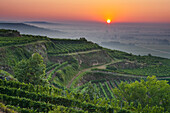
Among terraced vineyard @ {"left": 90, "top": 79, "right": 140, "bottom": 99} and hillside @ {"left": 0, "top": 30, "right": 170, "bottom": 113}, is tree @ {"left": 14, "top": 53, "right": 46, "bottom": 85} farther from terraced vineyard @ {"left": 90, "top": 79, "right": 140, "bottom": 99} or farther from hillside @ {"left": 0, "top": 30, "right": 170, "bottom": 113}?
terraced vineyard @ {"left": 90, "top": 79, "right": 140, "bottom": 99}

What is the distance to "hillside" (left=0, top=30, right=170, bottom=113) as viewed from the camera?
88.3ft

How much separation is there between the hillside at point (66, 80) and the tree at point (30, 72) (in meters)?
1.70

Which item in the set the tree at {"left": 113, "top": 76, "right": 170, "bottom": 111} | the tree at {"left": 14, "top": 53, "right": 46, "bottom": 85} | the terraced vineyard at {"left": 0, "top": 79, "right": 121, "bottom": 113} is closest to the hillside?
the terraced vineyard at {"left": 0, "top": 79, "right": 121, "bottom": 113}

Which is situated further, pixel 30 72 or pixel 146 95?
pixel 146 95

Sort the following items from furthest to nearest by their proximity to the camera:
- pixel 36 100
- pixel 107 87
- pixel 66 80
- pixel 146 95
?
pixel 107 87 → pixel 66 80 → pixel 146 95 → pixel 36 100

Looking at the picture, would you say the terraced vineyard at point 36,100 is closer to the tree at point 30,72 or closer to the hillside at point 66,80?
the hillside at point 66,80

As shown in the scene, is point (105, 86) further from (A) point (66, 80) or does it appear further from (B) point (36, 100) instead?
(B) point (36, 100)

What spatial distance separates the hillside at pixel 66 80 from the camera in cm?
2693

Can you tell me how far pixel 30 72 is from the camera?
34.0 metres

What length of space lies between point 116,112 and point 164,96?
18.0 metres

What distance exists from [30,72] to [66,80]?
2466 cm

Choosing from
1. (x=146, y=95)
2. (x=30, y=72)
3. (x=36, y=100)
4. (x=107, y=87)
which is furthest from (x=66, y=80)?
(x=146, y=95)

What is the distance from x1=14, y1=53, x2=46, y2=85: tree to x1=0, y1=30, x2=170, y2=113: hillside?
170 centimetres

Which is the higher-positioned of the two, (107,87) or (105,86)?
(107,87)
